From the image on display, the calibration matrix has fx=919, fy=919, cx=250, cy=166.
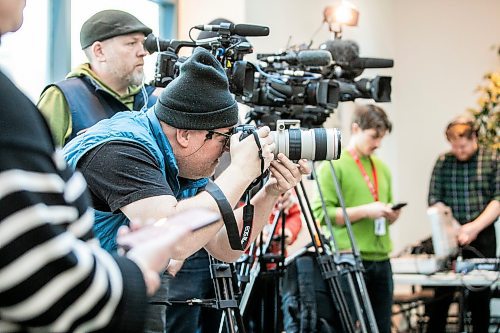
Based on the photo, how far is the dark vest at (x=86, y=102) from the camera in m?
2.95

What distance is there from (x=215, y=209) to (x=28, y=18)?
2630 millimetres

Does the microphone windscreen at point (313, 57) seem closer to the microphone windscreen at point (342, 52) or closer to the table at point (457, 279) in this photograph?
the microphone windscreen at point (342, 52)

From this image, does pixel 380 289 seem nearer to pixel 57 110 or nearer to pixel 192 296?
pixel 192 296

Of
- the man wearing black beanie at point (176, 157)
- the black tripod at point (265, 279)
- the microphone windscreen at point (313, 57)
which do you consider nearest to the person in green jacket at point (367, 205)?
the black tripod at point (265, 279)

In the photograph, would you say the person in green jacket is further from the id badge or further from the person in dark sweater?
the person in dark sweater

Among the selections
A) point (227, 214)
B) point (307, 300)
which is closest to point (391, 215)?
point (307, 300)

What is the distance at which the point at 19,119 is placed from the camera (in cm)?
100

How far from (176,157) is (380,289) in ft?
7.37

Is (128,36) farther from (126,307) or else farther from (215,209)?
(126,307)

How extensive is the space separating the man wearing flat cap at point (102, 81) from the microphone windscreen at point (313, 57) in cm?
56

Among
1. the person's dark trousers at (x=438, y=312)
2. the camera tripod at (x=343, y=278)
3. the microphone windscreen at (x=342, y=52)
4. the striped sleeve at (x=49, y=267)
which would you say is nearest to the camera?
the striped sleeve at (x=49, y=267)

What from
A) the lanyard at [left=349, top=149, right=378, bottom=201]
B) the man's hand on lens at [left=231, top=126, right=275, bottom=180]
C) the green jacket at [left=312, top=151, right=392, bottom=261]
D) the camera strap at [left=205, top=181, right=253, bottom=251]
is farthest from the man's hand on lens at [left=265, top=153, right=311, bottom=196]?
the lanyard at [left=349, top=149, right=378, bottom=201]

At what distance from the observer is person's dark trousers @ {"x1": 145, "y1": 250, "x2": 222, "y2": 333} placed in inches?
117

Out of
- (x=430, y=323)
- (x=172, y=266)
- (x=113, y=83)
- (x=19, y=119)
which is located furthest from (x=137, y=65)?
(x=430, y=323)
